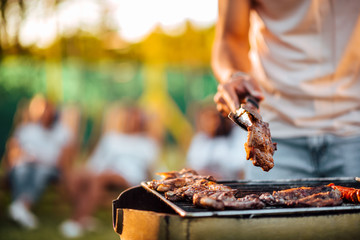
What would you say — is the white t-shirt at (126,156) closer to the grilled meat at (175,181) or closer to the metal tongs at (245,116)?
the grilled meat at (175,181)

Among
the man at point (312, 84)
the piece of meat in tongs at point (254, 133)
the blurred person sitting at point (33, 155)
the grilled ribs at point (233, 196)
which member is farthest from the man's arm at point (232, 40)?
the blurred person sitting at point (33, 155)

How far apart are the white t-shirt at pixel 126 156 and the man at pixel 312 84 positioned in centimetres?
425

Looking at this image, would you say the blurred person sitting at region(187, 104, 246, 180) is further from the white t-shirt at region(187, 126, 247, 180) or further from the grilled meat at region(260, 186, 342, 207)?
the grilled meat at region(260, 186, 342, 207)

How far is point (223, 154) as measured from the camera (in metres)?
6.18

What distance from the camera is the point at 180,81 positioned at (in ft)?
32.2

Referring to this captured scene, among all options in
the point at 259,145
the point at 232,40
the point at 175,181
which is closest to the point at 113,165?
the point at 232,40

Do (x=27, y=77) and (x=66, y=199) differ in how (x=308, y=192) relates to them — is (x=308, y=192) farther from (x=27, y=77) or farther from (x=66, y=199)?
(x=27, y=77)

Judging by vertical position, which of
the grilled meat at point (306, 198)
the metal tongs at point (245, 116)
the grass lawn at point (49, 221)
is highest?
the metal tongs at point (245, 116)

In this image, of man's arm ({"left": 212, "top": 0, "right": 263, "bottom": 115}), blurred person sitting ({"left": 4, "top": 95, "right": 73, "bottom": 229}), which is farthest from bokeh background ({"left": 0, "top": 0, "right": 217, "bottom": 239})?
man's arm ({"left": 212, "top": 0, "right": 263, "bottom": 115})

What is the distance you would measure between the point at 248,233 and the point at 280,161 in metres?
0.95

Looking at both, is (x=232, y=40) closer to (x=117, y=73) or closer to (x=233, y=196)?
(x=233, y=196)

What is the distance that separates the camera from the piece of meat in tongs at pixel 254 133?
1.66m

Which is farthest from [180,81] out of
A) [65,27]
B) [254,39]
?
[254,39]

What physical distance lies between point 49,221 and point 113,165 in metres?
1.34
